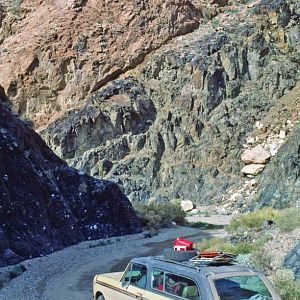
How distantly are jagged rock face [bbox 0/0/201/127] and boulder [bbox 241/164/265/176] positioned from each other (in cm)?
1814

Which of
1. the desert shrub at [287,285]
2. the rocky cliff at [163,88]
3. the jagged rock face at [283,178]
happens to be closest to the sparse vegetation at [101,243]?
the jagged rock face at [283,178]

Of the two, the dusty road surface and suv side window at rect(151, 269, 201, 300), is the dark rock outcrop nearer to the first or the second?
the dusty road surface

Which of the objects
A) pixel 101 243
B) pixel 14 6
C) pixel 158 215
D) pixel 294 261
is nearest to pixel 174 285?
pixel 294 261

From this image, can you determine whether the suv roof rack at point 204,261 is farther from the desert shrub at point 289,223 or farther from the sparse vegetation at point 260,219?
the sparse vegetation at point 260,219

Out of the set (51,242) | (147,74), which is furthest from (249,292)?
(147,74)

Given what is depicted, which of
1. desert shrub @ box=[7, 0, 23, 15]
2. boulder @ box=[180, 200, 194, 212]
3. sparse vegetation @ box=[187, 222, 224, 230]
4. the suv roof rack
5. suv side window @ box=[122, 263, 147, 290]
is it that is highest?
desert shrub @ box=[7, 0, 23, 15]

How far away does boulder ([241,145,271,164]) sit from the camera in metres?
46.4

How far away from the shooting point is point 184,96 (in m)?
54.2

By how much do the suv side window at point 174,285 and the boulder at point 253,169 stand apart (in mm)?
38542

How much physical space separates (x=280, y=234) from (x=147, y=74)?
39.9 metres

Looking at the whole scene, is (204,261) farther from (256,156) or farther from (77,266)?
(256,156)

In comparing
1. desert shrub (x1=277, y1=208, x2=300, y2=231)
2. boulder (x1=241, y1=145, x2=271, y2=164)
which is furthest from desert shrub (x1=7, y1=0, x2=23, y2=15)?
desert shrub (x1=277, y1=208, x2=300, y2=231)

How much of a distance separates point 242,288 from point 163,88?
48.4 metres

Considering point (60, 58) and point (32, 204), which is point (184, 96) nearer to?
point (60, 58)
